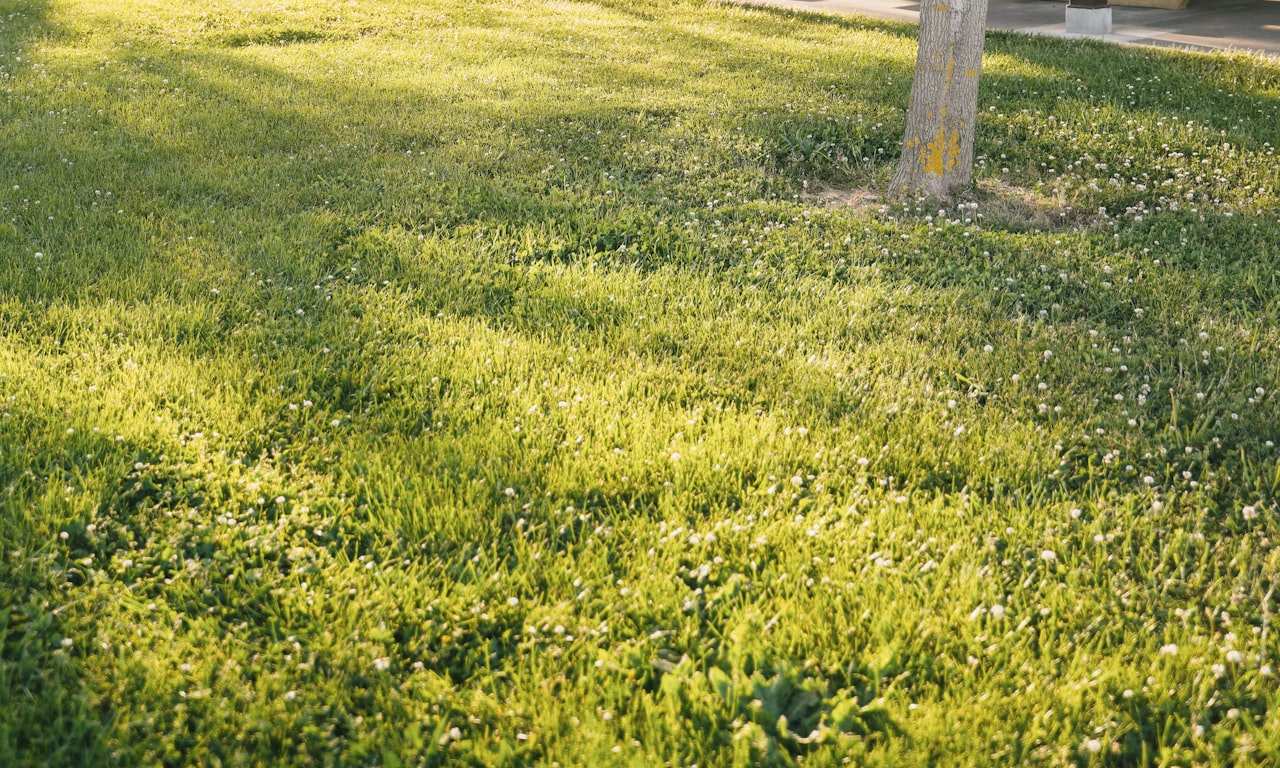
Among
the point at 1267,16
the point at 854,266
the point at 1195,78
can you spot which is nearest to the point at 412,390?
the point at 854,266

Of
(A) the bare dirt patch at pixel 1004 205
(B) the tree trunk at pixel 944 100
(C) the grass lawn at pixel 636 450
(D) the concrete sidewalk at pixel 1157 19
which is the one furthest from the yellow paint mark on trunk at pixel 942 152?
(D) the concrete sidewalk at pixel 1157 19

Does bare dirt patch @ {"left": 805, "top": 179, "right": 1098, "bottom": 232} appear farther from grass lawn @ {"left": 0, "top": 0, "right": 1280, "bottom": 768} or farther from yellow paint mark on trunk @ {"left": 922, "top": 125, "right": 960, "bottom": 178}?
yellow paint mark on trunk @ {"left": 922, "top": 125, "right": 960, "bottom": 178}

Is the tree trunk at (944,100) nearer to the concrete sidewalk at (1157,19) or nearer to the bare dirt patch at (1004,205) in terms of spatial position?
the bare dirt patch at (1004,205)

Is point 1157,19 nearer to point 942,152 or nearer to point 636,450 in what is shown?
point 942,152

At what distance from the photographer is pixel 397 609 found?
3.04 m

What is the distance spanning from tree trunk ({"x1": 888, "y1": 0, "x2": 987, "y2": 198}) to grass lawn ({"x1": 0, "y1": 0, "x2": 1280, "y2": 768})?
33 cm

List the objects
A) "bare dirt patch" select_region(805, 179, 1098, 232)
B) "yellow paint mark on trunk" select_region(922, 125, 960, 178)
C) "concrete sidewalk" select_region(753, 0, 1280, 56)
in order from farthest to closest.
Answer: "concrete sidewalk" select_region(753, 0, 1280, 56) → "yellow paint mark on trunk" select_region(922, 125, 960, 178) → "bare dirt patch" select_region(805, 179, 1098, 232)

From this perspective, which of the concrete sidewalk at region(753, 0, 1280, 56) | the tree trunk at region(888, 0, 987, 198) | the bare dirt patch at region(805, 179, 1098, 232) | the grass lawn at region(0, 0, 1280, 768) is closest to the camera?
the grass lawn at region(0, 0, 1280, 768)

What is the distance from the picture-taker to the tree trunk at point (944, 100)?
651 centimetres

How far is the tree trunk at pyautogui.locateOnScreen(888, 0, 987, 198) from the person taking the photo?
6508 mm

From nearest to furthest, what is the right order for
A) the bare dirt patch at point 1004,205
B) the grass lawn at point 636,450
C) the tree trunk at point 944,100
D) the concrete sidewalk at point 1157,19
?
1. the grass lawn at point 636,450
2. the bare dirt patch at point 1004,205
3. the tree trunk at point 944,100
4. the concrete sidewalk at point 1157,19

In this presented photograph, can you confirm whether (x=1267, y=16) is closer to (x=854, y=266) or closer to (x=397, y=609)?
(x=854, y=266)

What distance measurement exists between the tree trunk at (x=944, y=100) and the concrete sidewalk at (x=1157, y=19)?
247 inches

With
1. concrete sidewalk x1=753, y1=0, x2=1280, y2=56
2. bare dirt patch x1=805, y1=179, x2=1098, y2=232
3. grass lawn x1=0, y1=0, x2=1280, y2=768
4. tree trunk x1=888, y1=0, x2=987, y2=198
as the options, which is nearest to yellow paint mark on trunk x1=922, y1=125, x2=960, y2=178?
tree trunk x1=888, y1=0, x2=987, y2=198
